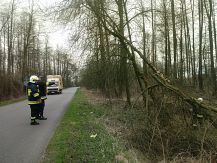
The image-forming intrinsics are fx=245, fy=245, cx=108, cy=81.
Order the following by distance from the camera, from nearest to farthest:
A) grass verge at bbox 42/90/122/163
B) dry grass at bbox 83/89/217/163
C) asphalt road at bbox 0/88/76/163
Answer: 1. grass verge at bbox 42/90/122/163
2. asphalt road at bbox 0/88/76/163
3. dry grass at bbox 83/89/217/163

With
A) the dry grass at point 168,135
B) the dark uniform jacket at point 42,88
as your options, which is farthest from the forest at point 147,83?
the dark uniform jacket at point 42,88

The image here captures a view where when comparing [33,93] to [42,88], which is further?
[42,88]

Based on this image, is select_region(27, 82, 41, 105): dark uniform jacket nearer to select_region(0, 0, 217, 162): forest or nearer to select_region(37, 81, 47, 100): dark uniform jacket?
select_region(37, 81, 47, 100): dark uniform jacket

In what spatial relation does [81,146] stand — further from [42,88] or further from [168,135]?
[42,88]

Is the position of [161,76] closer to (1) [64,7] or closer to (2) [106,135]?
(2) [106,135]

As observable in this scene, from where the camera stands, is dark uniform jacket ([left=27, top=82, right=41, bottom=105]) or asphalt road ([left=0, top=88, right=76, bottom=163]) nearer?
asphalt road ([left=0, top=88, right=76, bottom=163])

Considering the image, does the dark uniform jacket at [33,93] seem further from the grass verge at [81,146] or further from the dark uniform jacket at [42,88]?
the grass verge at [81,146]

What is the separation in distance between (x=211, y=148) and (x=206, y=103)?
1654 mm

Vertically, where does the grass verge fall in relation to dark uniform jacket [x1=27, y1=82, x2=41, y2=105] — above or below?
below

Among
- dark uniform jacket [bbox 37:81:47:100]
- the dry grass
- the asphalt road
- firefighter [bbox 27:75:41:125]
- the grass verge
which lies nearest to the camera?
the grass verge

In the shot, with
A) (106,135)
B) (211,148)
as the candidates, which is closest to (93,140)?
(106,135)

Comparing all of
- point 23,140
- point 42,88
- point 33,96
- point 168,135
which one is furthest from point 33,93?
point 168,135

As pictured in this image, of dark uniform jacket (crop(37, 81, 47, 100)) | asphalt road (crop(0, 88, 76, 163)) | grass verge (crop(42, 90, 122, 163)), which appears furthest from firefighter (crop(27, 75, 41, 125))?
grass verge (crop(42, 90, 122, 163))

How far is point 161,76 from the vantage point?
9289 mm
